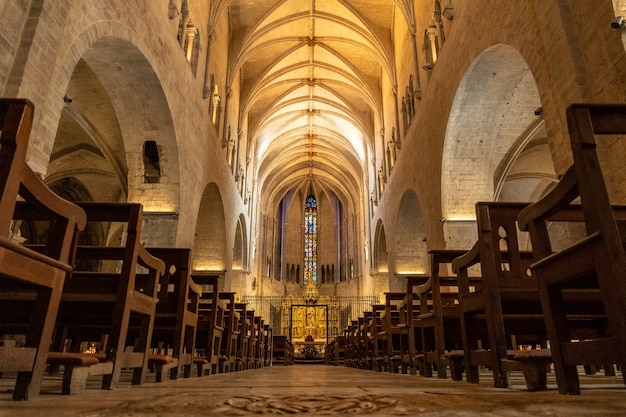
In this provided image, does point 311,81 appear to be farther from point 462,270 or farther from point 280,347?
point 462,270

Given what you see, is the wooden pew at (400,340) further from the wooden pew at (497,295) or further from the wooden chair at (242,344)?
the wooden chair at (242,344)

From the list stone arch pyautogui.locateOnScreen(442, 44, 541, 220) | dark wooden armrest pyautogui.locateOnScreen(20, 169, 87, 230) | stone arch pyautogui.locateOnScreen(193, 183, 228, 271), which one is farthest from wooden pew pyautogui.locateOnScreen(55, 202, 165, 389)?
stone arch pyautogui.locateOnScreen(193, 183, 228, 271)

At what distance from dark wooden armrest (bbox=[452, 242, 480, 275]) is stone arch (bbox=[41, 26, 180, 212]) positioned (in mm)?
4245

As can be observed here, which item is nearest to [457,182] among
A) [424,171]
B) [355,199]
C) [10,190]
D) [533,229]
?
[424,171]

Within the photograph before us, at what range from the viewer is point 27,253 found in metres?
1.81

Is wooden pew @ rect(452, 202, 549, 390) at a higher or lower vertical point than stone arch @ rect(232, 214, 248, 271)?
lower

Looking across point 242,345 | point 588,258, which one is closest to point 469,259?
point 588,258

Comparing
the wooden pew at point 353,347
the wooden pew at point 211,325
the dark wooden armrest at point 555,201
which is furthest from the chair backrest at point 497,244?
the wooden pew at point 353,347

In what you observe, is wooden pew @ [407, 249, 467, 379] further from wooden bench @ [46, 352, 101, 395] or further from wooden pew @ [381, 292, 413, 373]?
wooden bench @ [46, 352, 101, 395]

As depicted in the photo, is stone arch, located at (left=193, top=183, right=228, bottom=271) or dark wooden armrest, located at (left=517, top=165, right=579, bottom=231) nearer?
dark wooden armrest, located at (left=517, top=165, right=579, bottom=231)

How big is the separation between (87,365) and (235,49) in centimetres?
1326

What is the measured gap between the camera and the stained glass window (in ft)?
88.1

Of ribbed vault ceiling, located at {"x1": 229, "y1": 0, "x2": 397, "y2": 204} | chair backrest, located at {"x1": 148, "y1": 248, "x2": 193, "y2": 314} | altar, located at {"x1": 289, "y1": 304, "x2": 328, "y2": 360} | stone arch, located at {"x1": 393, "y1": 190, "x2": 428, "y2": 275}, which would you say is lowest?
chair backrest, located at {"x1": 148, "y1": 248, "x2": 193, "y2": 314}

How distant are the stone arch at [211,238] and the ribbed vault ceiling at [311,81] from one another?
4169 mm
